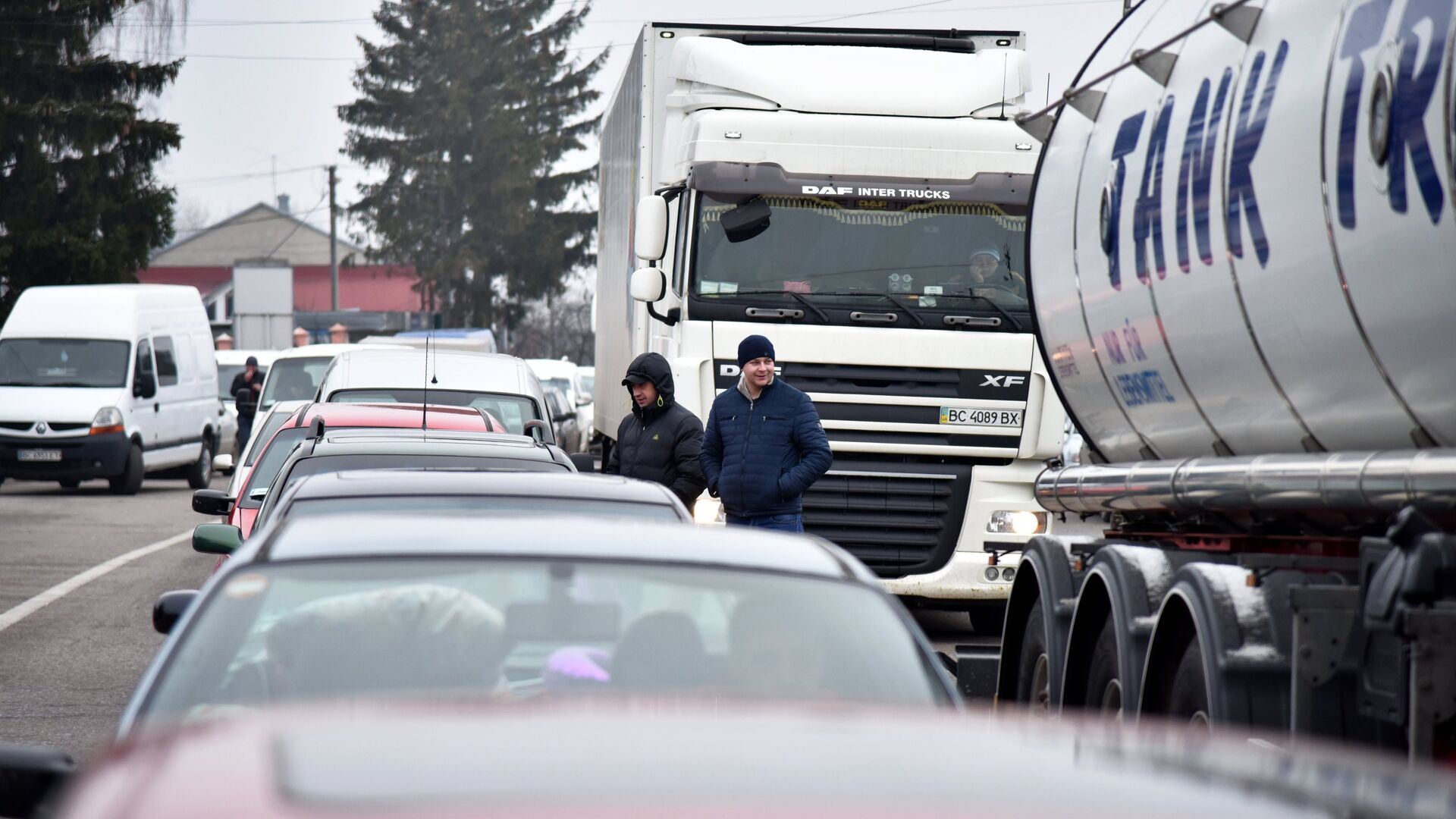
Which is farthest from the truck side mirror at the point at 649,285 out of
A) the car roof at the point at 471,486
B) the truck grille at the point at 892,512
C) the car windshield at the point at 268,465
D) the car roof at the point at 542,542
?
the car roof at the point at 542,542

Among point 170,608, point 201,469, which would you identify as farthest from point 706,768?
point 201,469

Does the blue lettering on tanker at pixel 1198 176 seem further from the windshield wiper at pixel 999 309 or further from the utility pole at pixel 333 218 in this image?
the utility pole at pixel 333 218

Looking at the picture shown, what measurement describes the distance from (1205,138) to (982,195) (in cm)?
615

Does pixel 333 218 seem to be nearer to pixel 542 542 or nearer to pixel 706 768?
pixel 542 542

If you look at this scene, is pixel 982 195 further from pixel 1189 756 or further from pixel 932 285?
pixel 1189 756

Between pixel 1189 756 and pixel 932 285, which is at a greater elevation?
pixel 932 285

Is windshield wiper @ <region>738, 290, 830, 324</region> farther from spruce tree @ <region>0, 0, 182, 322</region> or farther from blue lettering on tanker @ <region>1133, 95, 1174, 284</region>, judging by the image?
spruce tree @ <region>0, 0, 182, 322</region>

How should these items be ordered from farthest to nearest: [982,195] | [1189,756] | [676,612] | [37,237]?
1. [37,237]
2. [982,195]
3. [676,612]
4. [1189,756]

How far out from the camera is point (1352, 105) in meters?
4.64

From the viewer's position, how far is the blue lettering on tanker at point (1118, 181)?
6465 mm

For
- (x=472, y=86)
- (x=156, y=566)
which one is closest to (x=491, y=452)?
(x=156, y=566)

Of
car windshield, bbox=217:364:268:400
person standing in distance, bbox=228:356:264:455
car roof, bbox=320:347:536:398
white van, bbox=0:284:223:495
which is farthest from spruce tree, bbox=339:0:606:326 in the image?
car roof, bbox=320:347:536:398

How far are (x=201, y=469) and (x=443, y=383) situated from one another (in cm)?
1577

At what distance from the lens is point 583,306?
9925 centimetres
